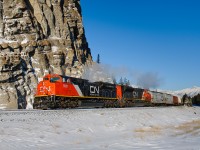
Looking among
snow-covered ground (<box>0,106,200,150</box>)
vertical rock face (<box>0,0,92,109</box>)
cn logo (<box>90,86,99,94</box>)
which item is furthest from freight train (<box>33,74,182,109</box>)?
vertical rock face (<box>0,0,92,109</box>)

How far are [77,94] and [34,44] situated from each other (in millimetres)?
63405

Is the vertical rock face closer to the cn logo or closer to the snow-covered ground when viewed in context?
the cn logo

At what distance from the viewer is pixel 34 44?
8950 centimetres

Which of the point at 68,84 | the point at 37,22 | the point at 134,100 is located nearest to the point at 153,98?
the point at 134,100

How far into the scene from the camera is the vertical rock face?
79.8 meters

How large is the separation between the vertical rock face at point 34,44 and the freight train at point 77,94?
139 feet

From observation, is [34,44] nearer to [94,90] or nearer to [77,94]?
[94,90]

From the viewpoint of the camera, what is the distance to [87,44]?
115 m

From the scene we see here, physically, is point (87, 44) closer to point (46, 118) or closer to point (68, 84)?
point (68, 84)

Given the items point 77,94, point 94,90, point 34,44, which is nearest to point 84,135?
point 77,94

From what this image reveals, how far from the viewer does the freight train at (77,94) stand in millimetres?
27484

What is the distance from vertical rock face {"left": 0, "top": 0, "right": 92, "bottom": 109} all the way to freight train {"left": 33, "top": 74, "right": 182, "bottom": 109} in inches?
1667

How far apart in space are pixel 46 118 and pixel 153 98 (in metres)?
34.2

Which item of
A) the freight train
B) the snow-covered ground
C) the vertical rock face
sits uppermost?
the vertical rock face
